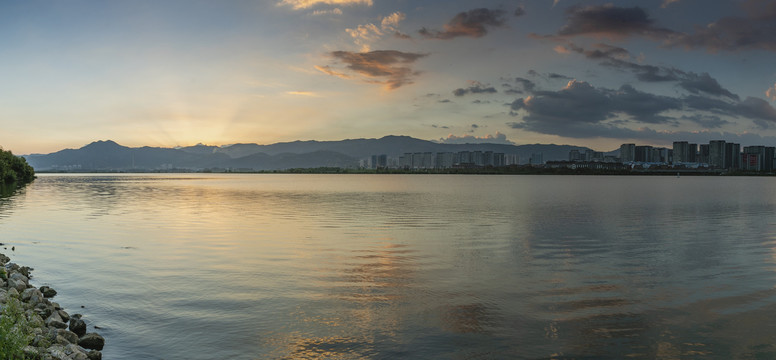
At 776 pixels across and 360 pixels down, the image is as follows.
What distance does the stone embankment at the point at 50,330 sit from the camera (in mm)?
10922

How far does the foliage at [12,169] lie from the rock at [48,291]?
120017mm

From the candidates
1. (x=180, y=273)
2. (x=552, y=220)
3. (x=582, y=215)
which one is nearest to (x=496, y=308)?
(x=180, y=273)

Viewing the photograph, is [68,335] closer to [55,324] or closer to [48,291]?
[55,324]

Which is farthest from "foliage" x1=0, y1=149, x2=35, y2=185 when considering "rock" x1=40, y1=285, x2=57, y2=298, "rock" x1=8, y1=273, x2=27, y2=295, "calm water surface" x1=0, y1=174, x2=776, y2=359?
"rock" x1=8, y1=273, x2=27, y2=295

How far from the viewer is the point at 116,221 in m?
43.4

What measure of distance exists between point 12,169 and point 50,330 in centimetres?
14939

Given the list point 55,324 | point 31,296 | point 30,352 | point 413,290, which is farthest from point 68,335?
point 413,290

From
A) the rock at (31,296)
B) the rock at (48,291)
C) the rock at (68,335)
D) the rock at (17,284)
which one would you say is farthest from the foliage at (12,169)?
the rock at (68,335)

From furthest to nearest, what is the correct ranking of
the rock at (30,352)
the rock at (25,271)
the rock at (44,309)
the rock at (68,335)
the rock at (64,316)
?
the rock at (25,271), the rock at (64,316), the rock at (44,309), the rock at (68,335), the rock at (30,352)

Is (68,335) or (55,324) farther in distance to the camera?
(55,324)

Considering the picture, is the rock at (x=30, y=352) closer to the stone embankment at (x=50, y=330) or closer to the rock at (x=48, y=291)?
the stone embankment at (x=50, y=330)

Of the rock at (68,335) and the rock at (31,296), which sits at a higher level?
the rock at (31,296)

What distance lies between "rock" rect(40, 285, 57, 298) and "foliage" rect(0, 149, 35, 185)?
4725 inches

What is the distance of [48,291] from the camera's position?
58.6 ft
